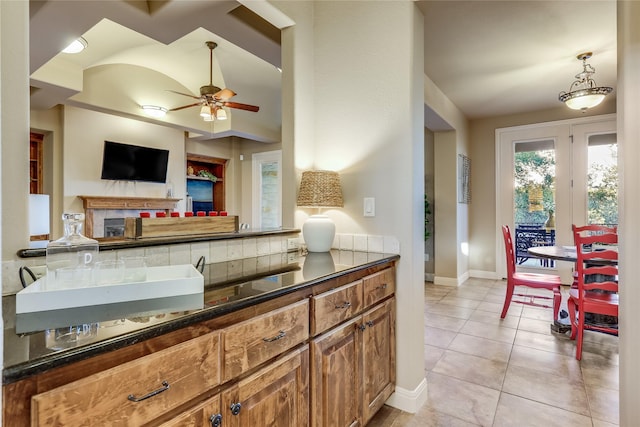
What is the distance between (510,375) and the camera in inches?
90.6

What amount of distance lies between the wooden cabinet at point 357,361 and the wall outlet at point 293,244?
23.4 inches

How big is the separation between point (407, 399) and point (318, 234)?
109cm

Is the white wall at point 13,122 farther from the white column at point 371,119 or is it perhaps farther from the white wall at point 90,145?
the white wall at point 90,145

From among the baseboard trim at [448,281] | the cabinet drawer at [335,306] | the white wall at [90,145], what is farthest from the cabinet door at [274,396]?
the white wall at [90,145]

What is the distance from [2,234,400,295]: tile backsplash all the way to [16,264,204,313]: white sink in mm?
165

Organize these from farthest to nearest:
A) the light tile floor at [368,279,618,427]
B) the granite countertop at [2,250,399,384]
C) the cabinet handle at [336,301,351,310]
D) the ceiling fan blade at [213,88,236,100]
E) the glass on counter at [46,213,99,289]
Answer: the ceiling fan blade at [213,88,236,100]
the light tile floor at [368,279,618,427]
the cabinet handle at [336,301,351,310]
the glass on counter at [46,213,99,289]
the granite countertop at [2,250,399,384]

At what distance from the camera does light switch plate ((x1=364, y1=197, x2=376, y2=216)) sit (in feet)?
6.82

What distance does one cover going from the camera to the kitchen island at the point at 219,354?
0.67 metres

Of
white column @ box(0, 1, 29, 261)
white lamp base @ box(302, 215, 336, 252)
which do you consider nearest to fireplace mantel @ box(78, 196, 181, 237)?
white lamp base @ box(302, 215, 336, 252)

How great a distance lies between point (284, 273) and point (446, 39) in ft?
8.79

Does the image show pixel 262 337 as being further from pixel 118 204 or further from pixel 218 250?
pixel 118 204

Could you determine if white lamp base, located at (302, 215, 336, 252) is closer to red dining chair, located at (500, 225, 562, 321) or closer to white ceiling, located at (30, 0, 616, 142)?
white ceiling, located at (30, 0, 616, 142)

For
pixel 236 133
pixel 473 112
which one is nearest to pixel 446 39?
pixel 473 112

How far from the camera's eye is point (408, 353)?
1938 millimetres
